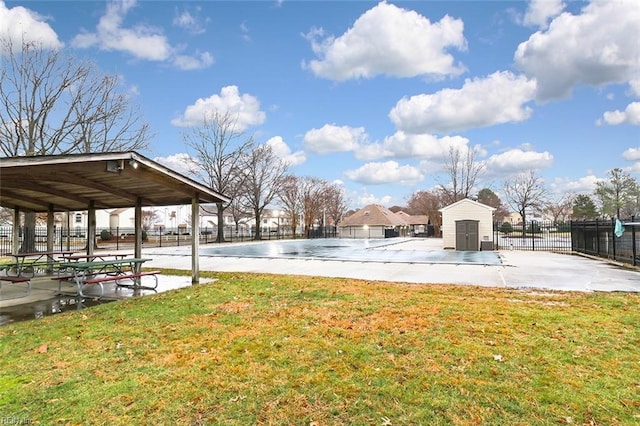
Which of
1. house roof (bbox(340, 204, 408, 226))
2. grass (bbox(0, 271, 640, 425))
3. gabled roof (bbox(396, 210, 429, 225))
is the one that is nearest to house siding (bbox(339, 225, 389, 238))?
house roof (bbox(340, 204, 408, 226))

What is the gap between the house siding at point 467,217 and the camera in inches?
891

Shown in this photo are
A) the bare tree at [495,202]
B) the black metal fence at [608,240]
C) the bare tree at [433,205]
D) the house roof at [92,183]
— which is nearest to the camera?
the house roof at [92,183]

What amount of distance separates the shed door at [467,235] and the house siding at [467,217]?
401 mm

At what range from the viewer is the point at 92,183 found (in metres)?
8.37

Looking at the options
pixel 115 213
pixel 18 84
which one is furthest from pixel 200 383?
pixel 115 213

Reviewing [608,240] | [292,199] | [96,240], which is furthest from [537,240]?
[96,240]

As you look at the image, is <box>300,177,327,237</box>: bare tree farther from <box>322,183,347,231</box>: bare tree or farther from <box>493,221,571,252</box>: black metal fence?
<box>493,221,571,252</box>: black metal fence

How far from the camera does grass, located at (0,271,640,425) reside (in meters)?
2.87

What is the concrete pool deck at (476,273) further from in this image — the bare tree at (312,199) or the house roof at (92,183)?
the bare tree at (312,199)

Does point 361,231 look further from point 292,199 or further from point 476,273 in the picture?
point 476,273

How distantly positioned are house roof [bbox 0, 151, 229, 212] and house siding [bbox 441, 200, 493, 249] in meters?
17.9

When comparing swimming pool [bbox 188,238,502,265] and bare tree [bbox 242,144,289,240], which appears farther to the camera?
bare tree [bbox 242,144,289,240]

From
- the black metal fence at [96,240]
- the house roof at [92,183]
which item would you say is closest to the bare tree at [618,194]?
the black metal fence at [96,240]

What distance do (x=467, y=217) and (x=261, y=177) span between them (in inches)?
911
